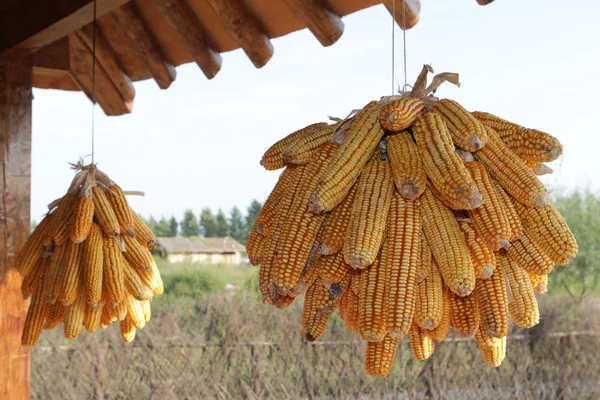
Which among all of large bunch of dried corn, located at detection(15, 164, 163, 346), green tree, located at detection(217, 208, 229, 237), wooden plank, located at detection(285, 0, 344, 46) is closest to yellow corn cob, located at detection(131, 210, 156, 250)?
large bunch of dried corn, located at detection(15, 164, 163, 346)

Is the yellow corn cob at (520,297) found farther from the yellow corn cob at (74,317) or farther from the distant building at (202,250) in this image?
the distant building at (202,250)

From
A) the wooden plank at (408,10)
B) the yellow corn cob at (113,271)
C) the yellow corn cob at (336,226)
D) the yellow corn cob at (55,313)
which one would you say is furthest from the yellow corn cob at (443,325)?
the yellow corn cob at (55,313)

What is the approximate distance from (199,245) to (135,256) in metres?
11.4

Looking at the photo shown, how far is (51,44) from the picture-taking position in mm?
3516

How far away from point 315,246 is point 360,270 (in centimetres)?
9

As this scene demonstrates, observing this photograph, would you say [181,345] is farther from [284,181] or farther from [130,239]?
[284,181]

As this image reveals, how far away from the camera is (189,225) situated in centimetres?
1488

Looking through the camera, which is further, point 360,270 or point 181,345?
point 181,345

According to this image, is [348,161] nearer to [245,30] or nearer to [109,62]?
[245,30]

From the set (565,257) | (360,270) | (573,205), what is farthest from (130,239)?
(573,205)

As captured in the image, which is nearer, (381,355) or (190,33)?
(381,355)

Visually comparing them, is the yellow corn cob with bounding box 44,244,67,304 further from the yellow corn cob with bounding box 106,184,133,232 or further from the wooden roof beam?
the wooden roof beam

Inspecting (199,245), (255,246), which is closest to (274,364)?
(255,246)

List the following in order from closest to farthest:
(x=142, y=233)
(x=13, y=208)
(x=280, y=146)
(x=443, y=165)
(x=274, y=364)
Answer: (x=443, y=165) → (x=280, y=146) → (x=142, y=233) → (x=13, y=208) → (x=274, y=364)
